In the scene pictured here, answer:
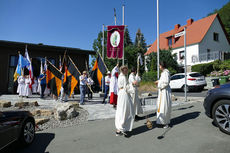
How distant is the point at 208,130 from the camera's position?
13.2ft

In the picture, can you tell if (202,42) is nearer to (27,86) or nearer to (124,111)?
(27,86)

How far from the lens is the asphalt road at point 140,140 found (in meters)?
3.19

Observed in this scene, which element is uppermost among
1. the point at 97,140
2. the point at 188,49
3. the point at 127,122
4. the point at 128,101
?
the point at 188,49

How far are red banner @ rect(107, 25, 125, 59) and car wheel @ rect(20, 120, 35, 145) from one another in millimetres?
7163

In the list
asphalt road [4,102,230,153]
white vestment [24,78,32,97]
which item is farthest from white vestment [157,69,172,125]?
white vestment [24,78,32,97]

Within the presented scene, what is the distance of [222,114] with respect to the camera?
371cm

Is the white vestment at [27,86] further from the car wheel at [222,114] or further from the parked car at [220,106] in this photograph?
the car wheel at [222,114]

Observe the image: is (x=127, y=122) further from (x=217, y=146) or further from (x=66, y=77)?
(x=66, y=77)

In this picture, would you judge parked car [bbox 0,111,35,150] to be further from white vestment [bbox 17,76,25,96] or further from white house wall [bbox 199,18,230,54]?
white house wall [bbox 199,18,230,54]

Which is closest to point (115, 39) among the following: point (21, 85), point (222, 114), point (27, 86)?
point (222, 114)

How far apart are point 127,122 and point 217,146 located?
78.5 inches

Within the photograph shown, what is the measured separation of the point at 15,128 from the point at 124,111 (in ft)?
8.13

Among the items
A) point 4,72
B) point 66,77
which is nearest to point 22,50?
point 4,72

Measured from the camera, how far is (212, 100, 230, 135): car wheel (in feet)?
11.8
